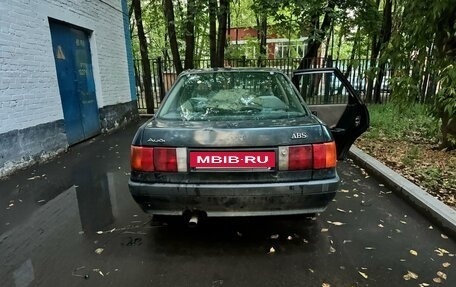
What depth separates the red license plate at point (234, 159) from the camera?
2496mm

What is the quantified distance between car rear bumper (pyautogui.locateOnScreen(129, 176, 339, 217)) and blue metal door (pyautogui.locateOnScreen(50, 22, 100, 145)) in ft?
15.7

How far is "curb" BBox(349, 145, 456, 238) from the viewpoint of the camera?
3096mm

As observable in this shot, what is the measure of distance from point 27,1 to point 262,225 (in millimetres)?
5224

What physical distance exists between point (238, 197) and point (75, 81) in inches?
228

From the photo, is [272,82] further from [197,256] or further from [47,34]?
[47,34]

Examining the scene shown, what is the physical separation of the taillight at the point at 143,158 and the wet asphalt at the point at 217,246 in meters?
0.74

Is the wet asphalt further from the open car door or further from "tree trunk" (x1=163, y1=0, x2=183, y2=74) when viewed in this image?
"tree trunk" (x1=163, y1=0, x2=183, y2=74)

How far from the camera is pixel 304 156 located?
2.51m

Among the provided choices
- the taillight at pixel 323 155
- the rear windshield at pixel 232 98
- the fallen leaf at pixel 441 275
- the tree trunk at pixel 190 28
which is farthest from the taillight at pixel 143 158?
the tree trunk at pixel 190 28

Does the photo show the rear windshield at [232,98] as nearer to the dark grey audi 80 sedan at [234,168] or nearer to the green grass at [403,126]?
the dark grey audi 80 sedan at [234,168]

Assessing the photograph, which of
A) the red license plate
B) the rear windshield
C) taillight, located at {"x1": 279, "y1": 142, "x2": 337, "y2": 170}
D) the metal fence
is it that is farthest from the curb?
the metal fence

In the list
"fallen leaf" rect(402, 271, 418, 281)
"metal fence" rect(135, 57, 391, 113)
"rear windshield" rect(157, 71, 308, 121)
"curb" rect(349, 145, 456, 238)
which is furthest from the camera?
"metal fence" rect(135, 57, 391, 113)

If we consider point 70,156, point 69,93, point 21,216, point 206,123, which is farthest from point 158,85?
point 206,123

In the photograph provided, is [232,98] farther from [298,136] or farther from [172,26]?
[172,26]
